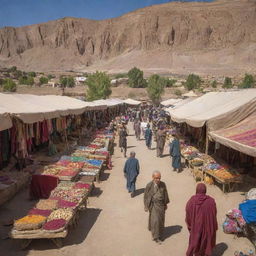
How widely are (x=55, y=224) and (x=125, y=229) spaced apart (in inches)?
58.0

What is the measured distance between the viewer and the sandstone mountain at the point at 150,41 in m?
113

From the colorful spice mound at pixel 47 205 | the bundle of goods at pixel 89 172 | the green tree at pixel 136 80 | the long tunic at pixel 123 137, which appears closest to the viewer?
the colorful spice mound at pixel 47 205

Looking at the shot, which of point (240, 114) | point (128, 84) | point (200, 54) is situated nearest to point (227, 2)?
point (200, 54)

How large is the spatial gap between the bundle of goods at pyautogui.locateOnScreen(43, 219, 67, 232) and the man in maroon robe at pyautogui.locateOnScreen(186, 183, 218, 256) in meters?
2.14

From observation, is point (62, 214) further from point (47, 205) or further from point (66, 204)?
point (47, 205)

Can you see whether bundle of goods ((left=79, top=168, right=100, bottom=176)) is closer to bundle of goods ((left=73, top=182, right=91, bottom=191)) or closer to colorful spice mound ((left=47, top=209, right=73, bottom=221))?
bundle of goods ((left=73, top=182, right=91, bottom=191))

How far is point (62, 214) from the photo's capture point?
5.37m

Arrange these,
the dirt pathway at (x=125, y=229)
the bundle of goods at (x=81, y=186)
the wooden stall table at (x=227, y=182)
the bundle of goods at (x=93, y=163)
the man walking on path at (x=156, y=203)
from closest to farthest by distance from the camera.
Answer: the dirt pathway at (x=125, y=229), the man walking on path at (x=156, y=203), the bundle of goods at (x=81, y=186), the wooden stall table at (x=227, y=182), the bundle of goods at (x=93, y=163)

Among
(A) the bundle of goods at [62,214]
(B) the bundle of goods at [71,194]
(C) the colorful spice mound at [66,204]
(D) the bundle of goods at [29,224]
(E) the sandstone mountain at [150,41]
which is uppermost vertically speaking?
(E) the sandstone mountain at [150,41]

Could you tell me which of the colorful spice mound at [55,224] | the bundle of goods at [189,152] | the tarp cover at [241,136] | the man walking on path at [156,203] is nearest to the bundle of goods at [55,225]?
the colorful spice mound at [55,224]

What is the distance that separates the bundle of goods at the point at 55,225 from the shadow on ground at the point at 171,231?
189 cm

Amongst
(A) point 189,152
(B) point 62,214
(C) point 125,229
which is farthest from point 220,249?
(A) point 189,152

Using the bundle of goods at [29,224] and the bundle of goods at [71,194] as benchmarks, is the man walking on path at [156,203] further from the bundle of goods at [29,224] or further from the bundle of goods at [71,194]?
the bundle of goods at [29,224]

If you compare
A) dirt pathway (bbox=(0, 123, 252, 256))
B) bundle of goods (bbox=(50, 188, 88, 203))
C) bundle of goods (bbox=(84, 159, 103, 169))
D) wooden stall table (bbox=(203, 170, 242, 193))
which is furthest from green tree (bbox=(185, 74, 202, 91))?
bundle of goods (bbox=(50, 188, 88, 203))
